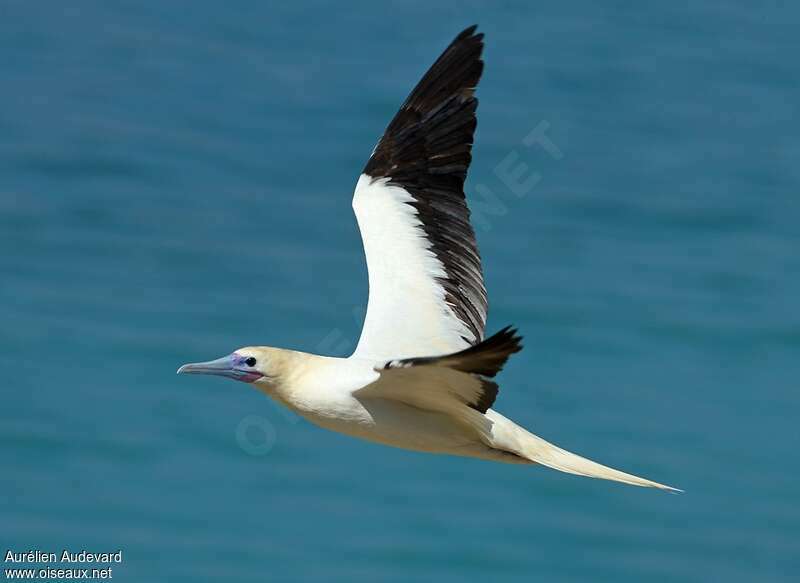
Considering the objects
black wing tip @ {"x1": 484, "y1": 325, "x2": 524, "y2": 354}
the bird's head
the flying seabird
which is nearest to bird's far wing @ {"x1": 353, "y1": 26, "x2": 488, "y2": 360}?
the flying seabird

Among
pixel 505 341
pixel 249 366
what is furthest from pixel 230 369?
pixel 505 341

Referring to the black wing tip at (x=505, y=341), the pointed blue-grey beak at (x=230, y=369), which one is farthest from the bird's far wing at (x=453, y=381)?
the pointed blue-grey beak at (x=230, y=369)

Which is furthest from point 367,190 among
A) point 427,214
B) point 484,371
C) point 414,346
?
point 484,371

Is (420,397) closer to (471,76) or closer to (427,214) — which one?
(427,214)

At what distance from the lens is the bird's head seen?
23.8 feet

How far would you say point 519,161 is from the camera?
1388cm

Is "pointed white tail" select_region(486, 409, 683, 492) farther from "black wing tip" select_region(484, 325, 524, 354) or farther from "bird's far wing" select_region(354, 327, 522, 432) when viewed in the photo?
"black wing tip" select_region(484, 325, 524, 354)

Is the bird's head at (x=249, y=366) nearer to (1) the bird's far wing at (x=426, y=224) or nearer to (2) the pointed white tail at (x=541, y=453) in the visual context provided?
(1) the bird's far wing at (x=426, y=224)

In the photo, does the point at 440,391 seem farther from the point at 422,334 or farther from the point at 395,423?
the point at 422,334

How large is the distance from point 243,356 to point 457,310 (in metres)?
1.16

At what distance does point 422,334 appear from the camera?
777 centimetres

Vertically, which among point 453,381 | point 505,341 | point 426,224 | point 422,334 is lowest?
point 505,341

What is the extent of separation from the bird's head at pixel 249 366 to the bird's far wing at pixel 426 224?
0.53 metres

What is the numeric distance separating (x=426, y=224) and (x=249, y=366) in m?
1.35
